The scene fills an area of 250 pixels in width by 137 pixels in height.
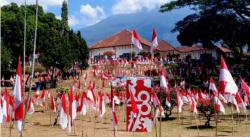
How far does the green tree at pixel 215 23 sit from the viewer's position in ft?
181

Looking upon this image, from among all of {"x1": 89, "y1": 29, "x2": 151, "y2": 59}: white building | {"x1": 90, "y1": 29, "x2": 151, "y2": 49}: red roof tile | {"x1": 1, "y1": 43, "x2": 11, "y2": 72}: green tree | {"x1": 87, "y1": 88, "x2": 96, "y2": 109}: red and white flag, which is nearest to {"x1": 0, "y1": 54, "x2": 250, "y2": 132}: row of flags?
{"x1": 87, "y1": 88, "x2": 96, "y2": 109}: red and white flag

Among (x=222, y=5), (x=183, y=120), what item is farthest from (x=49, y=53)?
(x=183, y=120)

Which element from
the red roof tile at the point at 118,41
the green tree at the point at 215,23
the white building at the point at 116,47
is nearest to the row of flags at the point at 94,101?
the green tree at the point at 215,23

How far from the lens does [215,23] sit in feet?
183

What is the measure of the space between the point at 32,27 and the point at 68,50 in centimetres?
2437

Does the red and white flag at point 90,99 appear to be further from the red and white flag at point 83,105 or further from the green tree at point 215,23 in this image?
the green tree at point 215,23

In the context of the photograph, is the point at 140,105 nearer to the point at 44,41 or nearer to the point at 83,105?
the point at 83,105

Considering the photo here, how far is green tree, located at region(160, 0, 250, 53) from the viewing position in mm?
55031

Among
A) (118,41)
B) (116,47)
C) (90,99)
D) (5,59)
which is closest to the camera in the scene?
(90,99)

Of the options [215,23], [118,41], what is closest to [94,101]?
[215,23]

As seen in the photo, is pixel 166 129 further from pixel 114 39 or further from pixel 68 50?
pixel 114 39

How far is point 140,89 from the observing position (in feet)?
57.3

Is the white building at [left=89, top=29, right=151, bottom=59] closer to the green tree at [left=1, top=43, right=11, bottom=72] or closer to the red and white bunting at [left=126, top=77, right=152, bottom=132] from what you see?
the green tree at [left=1, top=43, right=11, bottom=72]

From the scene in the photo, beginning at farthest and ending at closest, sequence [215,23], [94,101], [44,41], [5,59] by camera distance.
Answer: [5,59], [44,41], [215,23], [94,101]
